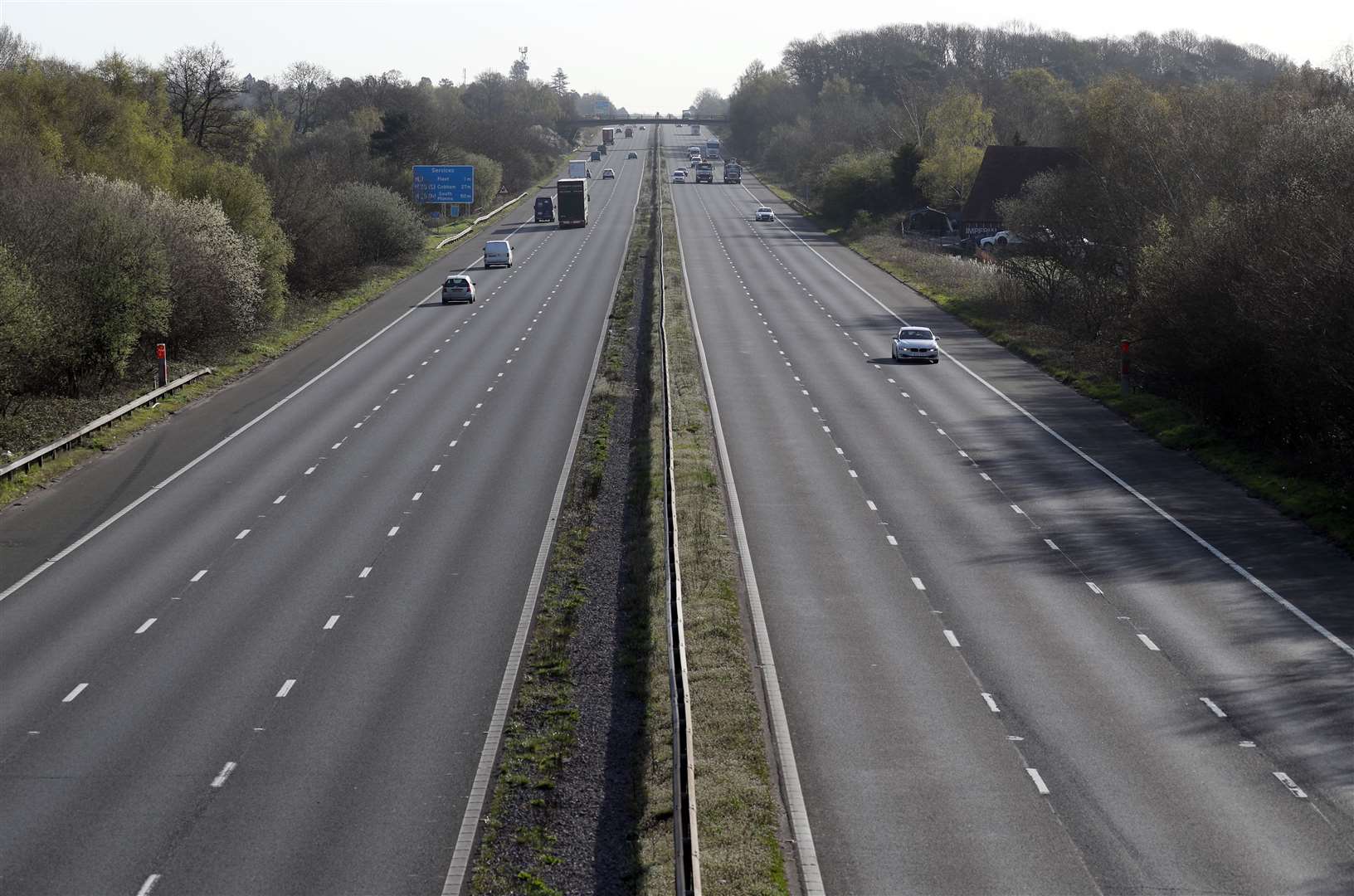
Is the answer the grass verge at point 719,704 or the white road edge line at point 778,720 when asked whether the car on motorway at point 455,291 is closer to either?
the grass verge at point 719,704

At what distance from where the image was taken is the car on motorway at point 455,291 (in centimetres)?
6862

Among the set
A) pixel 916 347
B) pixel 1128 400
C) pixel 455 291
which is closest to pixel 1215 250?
pixel 1128 400

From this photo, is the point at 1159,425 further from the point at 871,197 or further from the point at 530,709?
the point at 871,197

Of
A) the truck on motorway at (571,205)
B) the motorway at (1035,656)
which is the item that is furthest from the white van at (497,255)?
the motorway at (1035,656)

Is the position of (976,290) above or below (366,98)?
below

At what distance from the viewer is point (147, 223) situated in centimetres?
4456

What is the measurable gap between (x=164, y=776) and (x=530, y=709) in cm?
454

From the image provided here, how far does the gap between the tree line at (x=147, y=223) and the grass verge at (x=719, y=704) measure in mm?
16255

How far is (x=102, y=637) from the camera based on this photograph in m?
21.8

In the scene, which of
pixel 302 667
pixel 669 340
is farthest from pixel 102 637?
pixel 669 340

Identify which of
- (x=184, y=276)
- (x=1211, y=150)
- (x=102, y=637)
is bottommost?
(x=102, y=637)

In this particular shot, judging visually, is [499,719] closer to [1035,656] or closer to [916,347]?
[1035,656]

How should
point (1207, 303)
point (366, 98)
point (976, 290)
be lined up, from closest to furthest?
point (1207, 303)
point (976, 290)
point (366, 98)

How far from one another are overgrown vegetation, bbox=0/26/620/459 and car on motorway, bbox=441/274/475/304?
5197 mm
